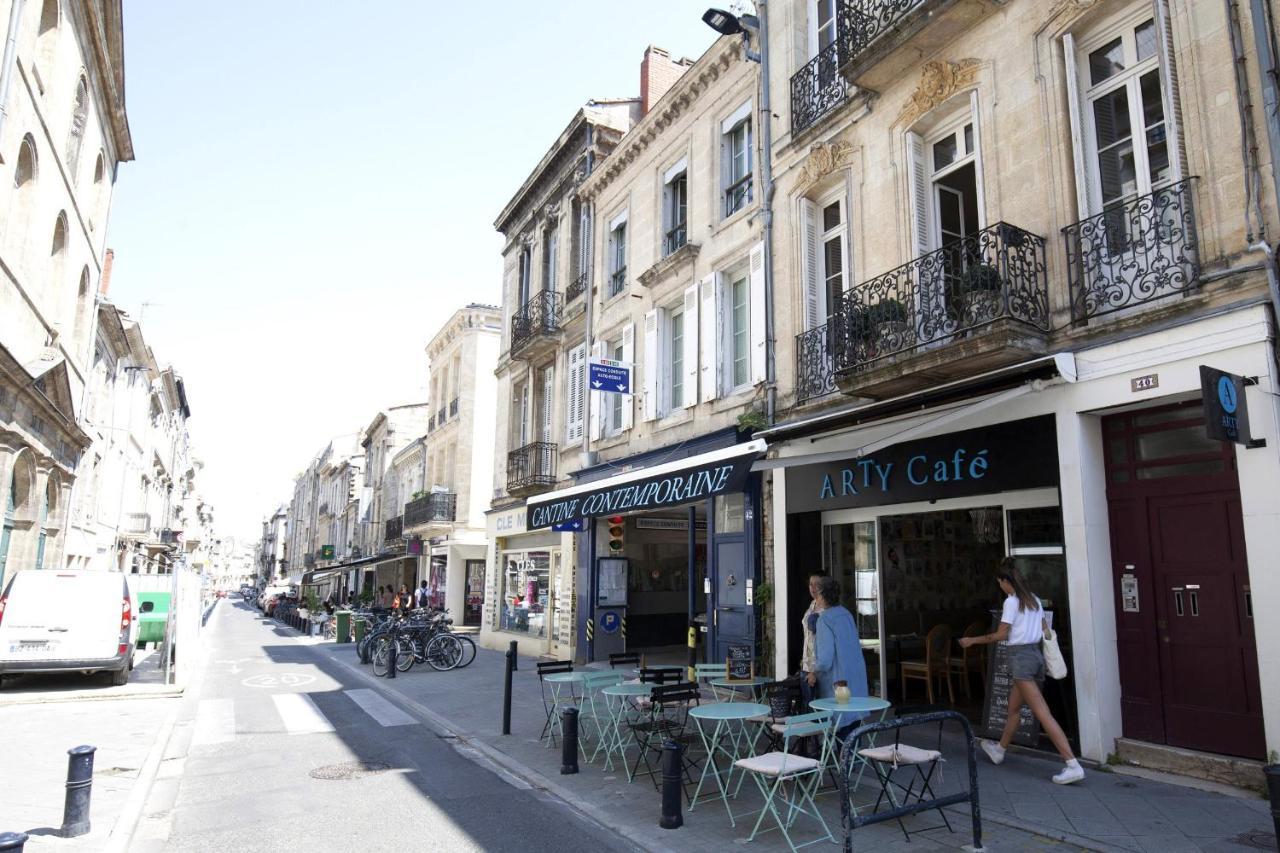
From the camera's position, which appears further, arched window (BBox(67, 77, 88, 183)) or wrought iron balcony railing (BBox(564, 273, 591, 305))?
arched window (BBox(67, 77, 88, 183))

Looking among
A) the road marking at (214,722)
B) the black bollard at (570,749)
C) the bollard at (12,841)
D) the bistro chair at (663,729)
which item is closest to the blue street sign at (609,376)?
the road marking at (214,722)

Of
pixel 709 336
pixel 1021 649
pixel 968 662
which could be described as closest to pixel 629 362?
pixel 709 336

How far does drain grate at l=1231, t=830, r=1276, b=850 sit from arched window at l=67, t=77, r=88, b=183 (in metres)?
21.7

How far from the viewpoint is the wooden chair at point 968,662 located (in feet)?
31.0

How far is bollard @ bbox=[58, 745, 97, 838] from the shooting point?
524 cm

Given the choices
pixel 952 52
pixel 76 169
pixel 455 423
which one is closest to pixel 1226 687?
pixel 952 52

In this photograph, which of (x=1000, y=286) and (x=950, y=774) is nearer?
(x=950, y=774)

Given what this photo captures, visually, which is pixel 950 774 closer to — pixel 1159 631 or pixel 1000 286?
pixel 1159 631

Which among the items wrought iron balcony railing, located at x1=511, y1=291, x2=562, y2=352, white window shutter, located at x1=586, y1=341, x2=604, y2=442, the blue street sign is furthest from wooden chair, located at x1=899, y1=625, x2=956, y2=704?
wrought iron balcony railing, located at x1=511, y1=291, x2=562, y2=352

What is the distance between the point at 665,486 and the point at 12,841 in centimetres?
765

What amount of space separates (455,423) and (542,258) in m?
10.0

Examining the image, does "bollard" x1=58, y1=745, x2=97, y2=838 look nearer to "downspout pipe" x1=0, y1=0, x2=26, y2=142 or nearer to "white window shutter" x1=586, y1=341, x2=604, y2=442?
"white window shutter" x1=586, y1=341, x2=604, y2=442

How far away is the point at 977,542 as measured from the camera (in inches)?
408

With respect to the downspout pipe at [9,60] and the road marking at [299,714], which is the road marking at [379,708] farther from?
the downspout pipe at [9,60]
